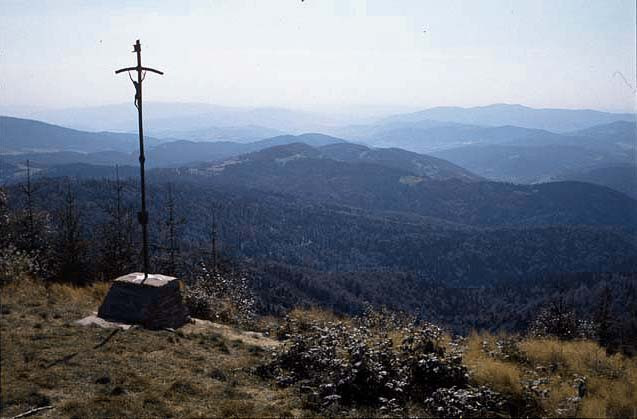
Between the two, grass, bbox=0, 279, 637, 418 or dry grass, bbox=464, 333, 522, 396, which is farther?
dry grass, bbox=464, 333, 522, 396

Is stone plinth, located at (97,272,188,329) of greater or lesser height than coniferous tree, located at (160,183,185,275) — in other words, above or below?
above

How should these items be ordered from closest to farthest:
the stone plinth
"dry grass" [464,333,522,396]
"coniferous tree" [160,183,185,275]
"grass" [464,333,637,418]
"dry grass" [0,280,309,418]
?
"dry grass" [0,280,309,418] < "grass" [464,333,637,418] < "dry grass" [464,333,522,396] < the stone plinth < "coniferous tree" [160,183,185,275]

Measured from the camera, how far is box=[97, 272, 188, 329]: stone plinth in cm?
1261

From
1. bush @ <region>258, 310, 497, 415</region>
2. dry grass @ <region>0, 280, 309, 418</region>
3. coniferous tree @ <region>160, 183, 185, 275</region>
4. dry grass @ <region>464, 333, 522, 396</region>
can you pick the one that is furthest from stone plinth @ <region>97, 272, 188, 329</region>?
dry grass @ <region>464, 333, 522, 396</region>

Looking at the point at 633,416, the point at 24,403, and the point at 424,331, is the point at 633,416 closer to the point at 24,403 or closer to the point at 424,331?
the point at 424,331

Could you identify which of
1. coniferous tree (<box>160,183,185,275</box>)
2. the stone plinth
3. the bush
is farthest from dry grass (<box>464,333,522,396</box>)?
coniferous tree (<box>160,183,185,275</box>)

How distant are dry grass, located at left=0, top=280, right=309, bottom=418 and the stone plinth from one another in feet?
1.82

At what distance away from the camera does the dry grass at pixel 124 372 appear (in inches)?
314

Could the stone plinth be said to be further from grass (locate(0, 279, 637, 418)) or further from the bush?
the bush

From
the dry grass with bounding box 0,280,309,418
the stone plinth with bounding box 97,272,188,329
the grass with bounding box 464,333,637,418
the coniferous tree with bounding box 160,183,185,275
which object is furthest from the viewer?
the coniferous tree with bounding box 160,183,185,275

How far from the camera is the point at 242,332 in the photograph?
48.9 feet

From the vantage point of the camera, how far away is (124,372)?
30.6 feet

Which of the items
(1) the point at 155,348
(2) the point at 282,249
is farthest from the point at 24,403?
(2) the point at 282,249

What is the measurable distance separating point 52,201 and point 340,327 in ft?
404
